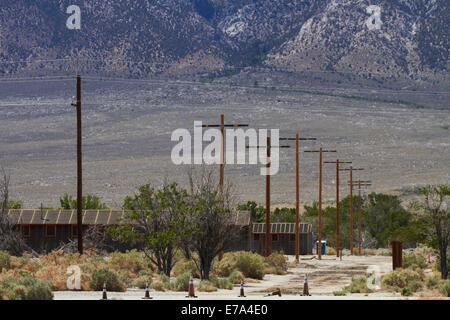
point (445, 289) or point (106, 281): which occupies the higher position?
point (106, 281)

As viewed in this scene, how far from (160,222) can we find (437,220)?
11.1 meters

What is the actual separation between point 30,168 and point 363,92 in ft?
256

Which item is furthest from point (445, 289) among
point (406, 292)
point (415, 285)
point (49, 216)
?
point (49, 216)

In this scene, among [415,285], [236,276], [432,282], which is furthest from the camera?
[236,276]

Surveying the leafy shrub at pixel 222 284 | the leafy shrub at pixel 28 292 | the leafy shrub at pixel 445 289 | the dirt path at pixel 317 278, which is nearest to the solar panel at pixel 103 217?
the dirt path at pixel 317 278

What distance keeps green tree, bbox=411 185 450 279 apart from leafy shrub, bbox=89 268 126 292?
43.1 feet

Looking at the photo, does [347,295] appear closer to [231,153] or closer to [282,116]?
[231,153]

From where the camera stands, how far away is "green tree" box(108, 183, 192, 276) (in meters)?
37.4

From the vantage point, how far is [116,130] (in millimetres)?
153875

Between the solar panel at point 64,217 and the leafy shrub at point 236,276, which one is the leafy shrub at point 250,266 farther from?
the solar panel at point 64,217

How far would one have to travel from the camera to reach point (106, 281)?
31.0 metres

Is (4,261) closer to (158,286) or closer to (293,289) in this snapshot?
(158,286)

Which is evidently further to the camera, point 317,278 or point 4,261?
point 317,278

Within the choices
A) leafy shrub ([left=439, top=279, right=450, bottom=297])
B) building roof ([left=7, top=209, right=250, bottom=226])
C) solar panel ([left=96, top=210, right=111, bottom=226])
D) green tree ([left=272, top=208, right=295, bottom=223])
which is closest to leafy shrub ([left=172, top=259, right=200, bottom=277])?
leafy shrub ([left=439, top=279, right=450, bottom=297])
